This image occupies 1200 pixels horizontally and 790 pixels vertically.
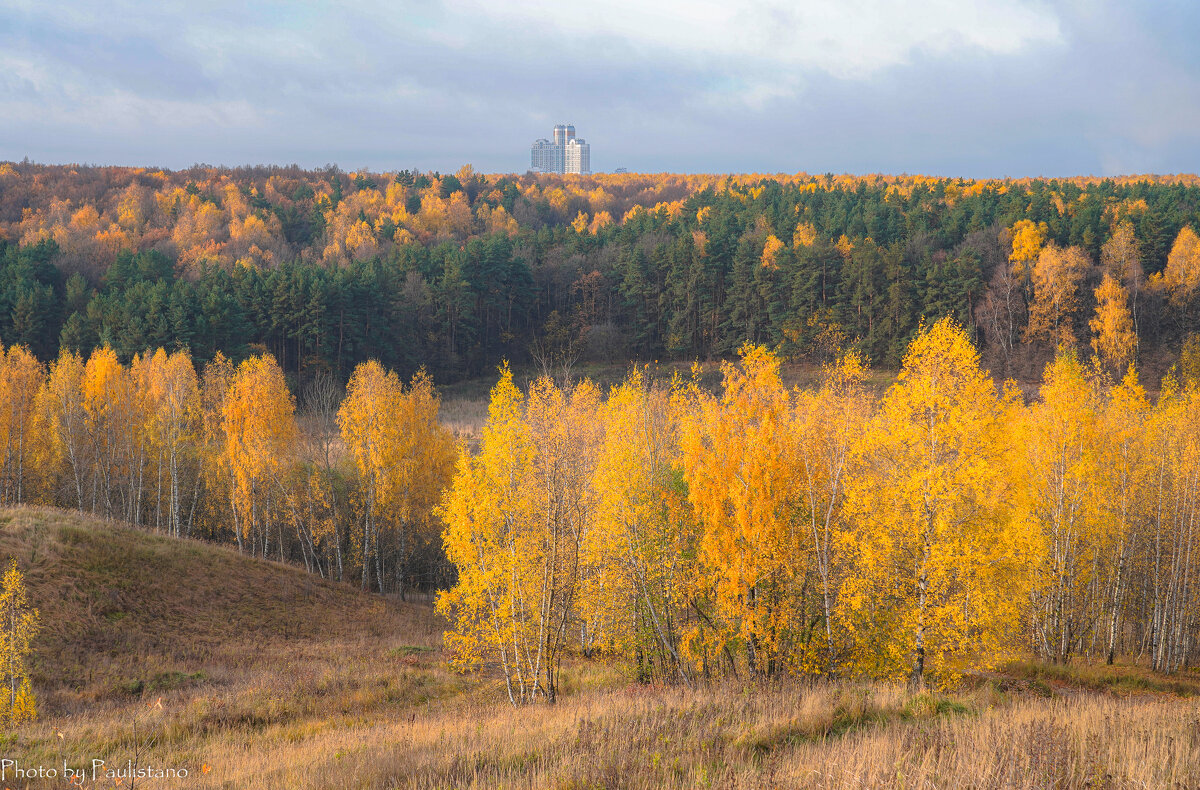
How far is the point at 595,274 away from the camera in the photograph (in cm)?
8969

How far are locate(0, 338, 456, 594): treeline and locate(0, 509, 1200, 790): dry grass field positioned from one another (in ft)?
24.2

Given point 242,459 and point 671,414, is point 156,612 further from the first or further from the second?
point 671,414

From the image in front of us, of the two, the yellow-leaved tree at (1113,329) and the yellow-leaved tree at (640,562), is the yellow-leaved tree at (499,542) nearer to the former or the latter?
the yellow-leaved tree at (640,562)

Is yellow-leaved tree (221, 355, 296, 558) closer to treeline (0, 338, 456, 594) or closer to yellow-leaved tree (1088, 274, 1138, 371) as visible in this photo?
treeline (0, 338, 456, 594)

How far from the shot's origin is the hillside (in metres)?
22.1

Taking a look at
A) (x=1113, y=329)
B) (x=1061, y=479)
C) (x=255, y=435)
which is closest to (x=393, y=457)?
(x=255, y=435)

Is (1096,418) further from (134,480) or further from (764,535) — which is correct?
(134,480)

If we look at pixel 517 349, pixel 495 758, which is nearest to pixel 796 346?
pixel 517 349

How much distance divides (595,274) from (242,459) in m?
58.1

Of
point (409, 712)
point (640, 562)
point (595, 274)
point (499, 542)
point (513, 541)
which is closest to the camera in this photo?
point (513, 541)

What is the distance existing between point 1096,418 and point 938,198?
257 feet

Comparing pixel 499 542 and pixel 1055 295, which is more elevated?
pixel 1055 295

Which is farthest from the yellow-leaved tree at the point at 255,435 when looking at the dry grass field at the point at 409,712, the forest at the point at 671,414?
the dry grass field at the point at 409,712

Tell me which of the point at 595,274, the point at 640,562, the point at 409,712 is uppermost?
the point at 595,274
